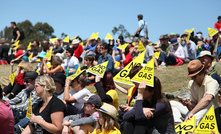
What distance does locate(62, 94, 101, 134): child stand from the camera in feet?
15.4

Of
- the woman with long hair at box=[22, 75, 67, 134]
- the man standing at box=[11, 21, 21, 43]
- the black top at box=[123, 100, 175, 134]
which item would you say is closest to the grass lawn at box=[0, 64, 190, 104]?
the woman with long hair at box=[22, 75, 67, 134]

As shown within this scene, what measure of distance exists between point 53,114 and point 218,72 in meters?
4.07

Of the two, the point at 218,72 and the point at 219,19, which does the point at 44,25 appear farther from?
the point at 218,72

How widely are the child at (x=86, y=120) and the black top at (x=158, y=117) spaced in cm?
87

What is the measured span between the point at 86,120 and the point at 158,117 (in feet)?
4.21

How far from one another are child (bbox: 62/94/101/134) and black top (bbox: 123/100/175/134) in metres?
0.87

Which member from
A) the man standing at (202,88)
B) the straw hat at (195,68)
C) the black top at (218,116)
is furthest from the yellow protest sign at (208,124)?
the straw hat at (195,68)

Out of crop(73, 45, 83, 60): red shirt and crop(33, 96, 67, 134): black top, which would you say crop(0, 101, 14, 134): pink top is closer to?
crop(33, 96, 67, 134): black top

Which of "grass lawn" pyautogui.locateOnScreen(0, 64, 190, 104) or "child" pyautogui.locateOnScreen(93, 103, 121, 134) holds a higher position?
"child" pyautogui.locateOnScreen(93, 103, 121, 134)

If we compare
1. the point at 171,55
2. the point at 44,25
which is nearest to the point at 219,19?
the point at 171,55

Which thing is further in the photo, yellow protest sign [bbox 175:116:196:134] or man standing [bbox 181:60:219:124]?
man standing [bbox 181:60:219:124]

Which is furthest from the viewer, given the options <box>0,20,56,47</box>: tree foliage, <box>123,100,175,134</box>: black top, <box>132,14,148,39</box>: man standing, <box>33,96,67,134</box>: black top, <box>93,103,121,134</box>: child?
<box>0,20,56,47</box>: tree foliage

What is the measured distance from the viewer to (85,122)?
468 cm

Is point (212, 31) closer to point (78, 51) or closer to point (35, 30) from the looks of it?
point (78, 51)
